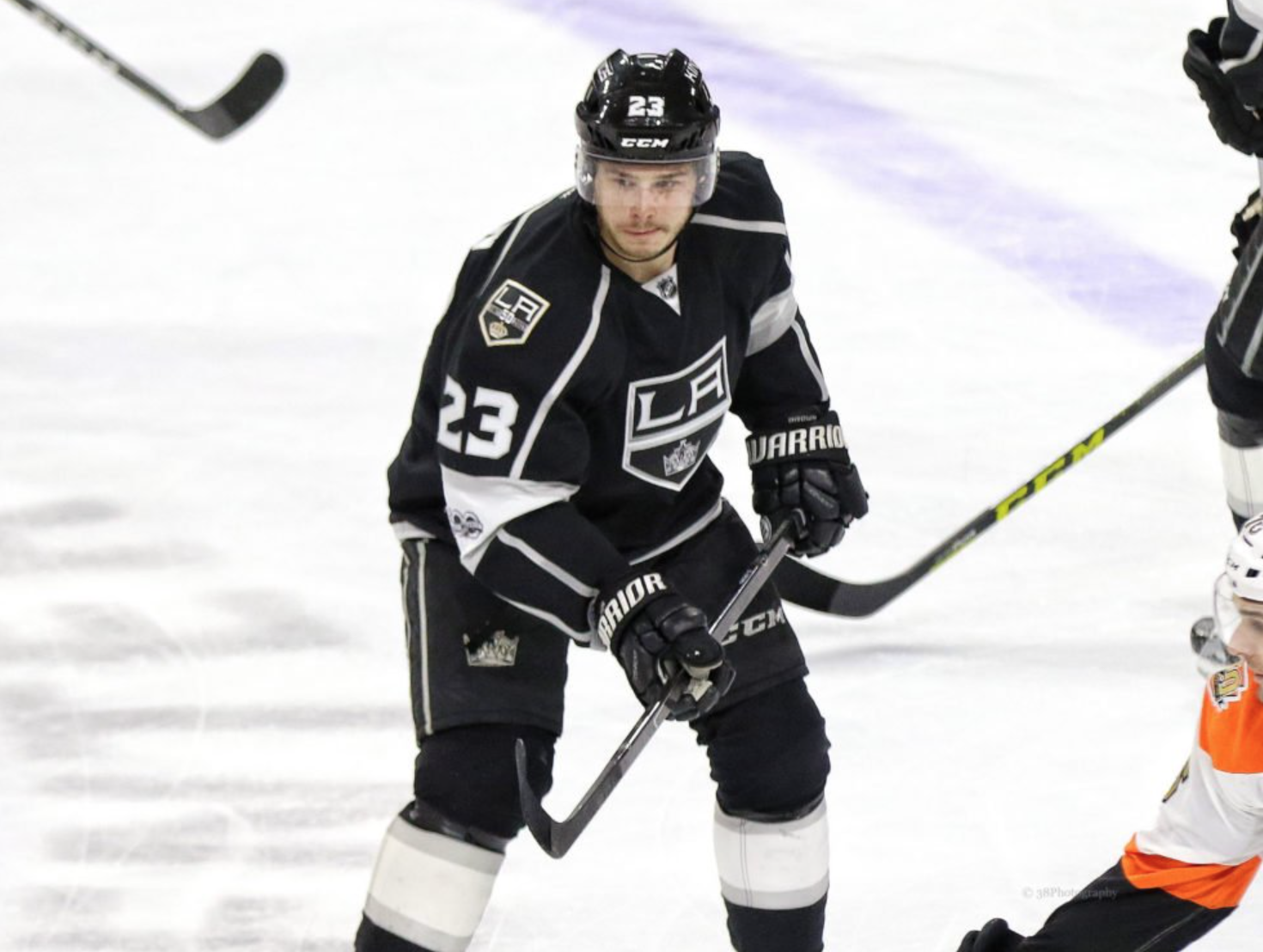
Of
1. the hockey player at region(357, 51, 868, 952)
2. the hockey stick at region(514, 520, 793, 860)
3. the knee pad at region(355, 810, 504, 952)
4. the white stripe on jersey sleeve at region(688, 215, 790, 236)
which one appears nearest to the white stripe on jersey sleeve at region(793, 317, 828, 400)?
the hockey player at region(357, 51, 868, 952)

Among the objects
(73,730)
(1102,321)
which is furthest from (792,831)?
(1102,321)

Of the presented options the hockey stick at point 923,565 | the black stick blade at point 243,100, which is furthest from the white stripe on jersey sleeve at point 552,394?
the black stick blade at point 243,100

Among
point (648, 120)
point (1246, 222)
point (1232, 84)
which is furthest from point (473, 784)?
point (1246, 222)

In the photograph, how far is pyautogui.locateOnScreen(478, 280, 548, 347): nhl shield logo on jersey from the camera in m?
2.55

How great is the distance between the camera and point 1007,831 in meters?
3.27

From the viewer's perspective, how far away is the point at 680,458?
277cm

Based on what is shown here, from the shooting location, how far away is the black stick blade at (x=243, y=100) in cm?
380

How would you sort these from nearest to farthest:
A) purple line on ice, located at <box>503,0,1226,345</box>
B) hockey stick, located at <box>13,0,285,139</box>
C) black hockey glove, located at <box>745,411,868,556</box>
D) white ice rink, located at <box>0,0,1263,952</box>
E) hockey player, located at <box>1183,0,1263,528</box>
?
hockey player, located at <box>1183,0,1263,528</box>
black hockey glove, located at <box>745,411,868,556</box>
white ice rink, located at <box>0,0,1263,952</box>
hockey stick, located at <box>13,0,285,139</box>
purple line on ice, located at <box>503,0,1226,345</box>

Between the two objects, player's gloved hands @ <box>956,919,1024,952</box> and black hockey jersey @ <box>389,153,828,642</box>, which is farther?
player's gloved hands @ <box>956,919,1024,952</box>

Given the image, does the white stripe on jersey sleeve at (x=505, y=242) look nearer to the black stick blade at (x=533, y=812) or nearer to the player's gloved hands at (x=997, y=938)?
the black stick blade at (x=533, y=812)

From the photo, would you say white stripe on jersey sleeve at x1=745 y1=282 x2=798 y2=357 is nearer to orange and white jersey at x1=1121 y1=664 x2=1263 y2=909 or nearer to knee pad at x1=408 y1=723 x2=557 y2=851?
knee pad at x1=408 y1=723 x2=557 y2=851

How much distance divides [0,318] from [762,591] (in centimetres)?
256

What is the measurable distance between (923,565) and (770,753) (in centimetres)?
85

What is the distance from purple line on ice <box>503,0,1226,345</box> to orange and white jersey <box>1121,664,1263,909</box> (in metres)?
2.27
